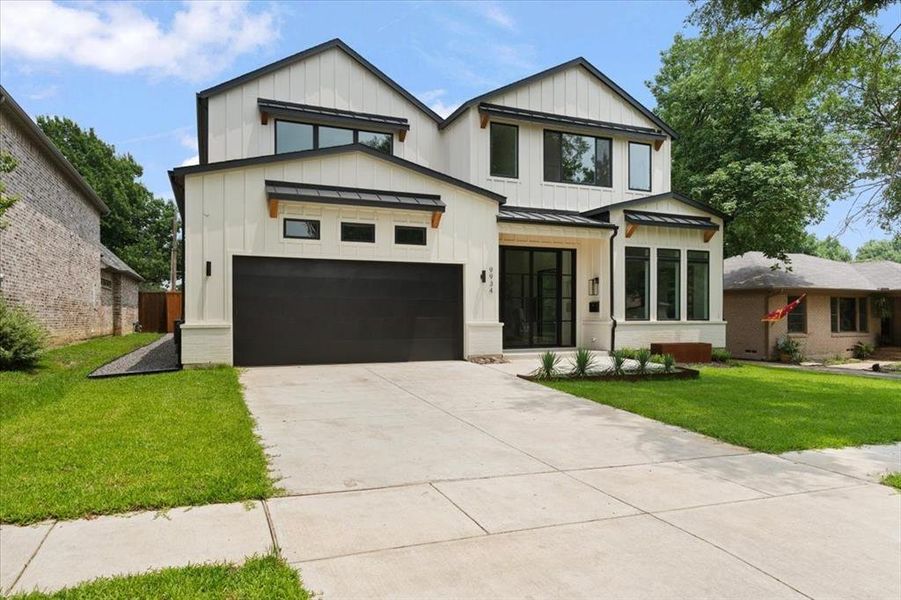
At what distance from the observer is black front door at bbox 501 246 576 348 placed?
1516cm

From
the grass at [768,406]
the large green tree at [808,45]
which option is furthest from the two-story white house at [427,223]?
the large green tree at [808,45]

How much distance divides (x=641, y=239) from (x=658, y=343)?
2877mm

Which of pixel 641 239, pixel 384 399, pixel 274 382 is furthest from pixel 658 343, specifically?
pixel 274 382

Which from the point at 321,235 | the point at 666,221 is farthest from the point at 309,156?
the point at 666,221

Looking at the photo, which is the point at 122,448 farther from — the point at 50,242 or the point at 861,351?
the point at 861,351

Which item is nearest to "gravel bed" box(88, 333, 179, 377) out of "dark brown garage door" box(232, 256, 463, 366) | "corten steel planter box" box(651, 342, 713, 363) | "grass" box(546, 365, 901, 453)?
"dark brown garage door" box(232, 256, 463, 366)

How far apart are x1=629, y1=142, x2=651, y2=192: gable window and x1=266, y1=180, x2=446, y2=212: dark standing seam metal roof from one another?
24.4ft

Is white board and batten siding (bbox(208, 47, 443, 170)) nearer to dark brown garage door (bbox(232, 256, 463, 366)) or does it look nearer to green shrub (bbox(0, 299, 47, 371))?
dark brown garage door (bbox(232, 256, 463, 366))

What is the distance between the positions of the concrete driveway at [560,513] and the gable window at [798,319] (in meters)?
18.5

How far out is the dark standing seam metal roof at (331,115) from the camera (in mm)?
14438

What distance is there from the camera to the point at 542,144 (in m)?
15.9

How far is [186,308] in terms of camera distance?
36.0ft

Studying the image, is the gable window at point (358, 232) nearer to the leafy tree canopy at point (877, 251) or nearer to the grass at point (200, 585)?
the grass at point (200, 585)

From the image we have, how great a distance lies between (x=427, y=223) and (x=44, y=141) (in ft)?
34.9
